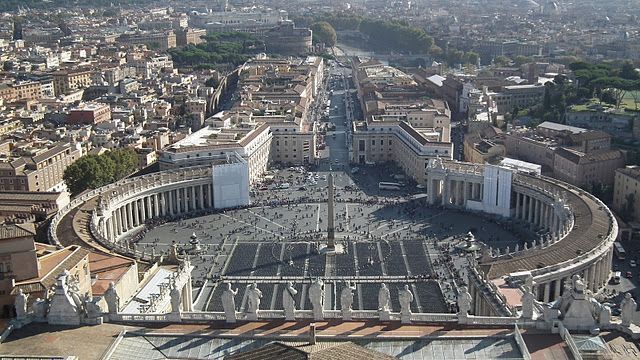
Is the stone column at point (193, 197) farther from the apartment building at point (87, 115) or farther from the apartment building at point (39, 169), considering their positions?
the apartment building at point (87, 115)

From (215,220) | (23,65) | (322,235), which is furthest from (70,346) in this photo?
(23,65)

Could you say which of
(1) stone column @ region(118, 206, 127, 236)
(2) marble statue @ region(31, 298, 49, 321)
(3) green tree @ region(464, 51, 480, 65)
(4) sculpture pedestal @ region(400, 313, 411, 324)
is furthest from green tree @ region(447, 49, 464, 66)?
(2) marble statue @ region(31, 298, 49, 321)

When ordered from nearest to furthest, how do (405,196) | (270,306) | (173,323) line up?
(173,323)
(270,306)
(405,196)

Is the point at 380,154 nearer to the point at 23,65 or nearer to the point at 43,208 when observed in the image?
the point at 43,208

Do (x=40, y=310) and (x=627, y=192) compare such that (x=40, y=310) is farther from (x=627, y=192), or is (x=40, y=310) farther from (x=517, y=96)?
(x=517, y=96)

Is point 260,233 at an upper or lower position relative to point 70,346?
lower

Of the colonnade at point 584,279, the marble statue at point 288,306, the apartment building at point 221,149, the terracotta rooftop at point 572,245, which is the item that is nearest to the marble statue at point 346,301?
the marble statue at point 288,306

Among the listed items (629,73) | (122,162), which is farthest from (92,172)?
(629,73)
